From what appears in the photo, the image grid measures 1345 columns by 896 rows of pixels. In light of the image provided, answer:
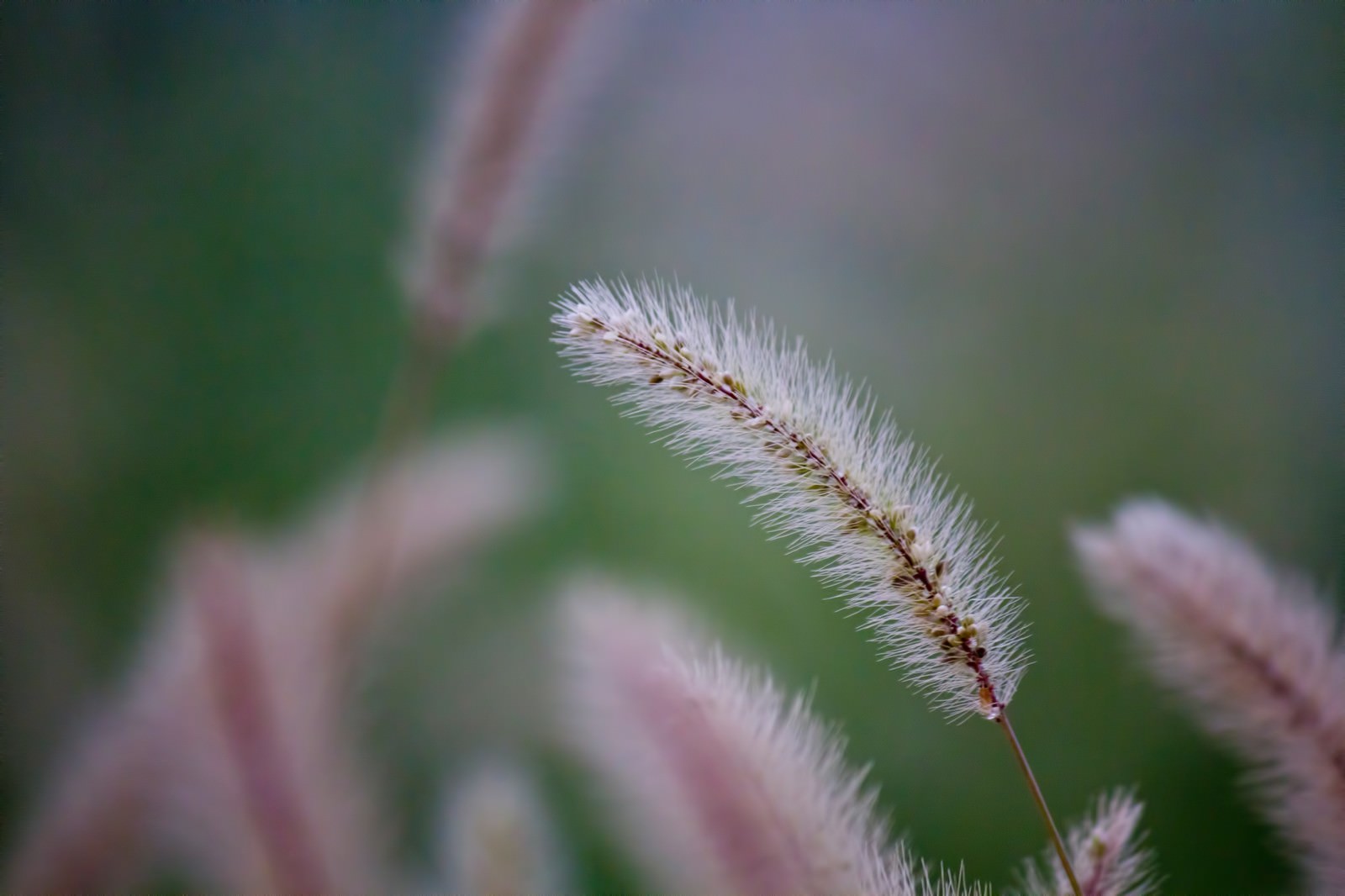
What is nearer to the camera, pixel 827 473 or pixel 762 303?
pixel 827 473

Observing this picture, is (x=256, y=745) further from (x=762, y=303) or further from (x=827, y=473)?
(x=762, y=303)

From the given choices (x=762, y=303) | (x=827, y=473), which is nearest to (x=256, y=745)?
(x=827, y=473)

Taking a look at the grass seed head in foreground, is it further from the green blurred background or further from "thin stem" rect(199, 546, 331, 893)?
the green blurred background

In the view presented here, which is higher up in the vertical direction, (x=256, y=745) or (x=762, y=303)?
(x=762, y=303)

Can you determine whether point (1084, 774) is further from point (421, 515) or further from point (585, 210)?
point (585, 210)

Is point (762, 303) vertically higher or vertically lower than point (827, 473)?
higher

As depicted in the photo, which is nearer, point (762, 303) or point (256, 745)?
point (256, 745)

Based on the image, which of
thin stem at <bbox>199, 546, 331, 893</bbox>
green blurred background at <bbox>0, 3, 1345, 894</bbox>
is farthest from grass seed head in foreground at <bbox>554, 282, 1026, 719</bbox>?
green blurred background at <bbox>0, 3, 1345, 894</bbox>

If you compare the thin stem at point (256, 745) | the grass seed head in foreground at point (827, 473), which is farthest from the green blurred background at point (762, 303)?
the grass seed head in foreground at point (827, 473)
